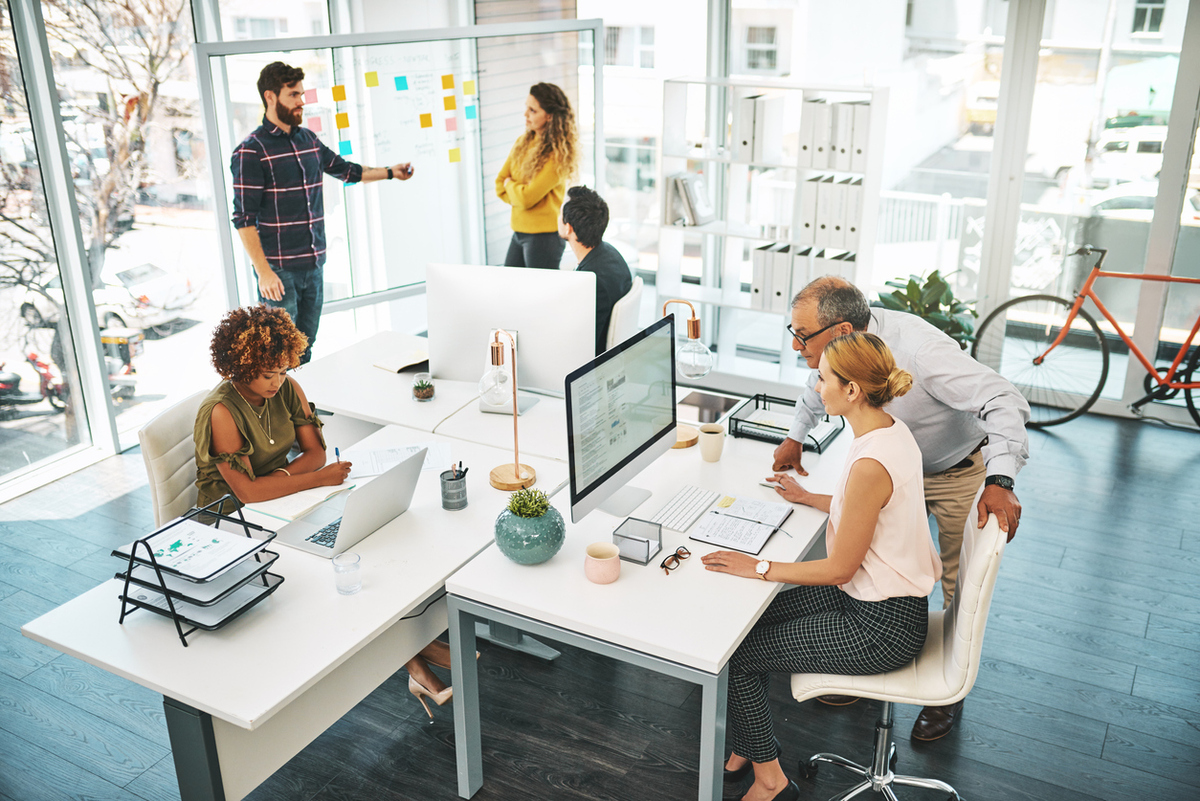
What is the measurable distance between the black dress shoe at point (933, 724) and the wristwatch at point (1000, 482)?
83 centimetres

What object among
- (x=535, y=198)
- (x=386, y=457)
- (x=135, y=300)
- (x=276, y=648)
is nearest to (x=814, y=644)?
(x=276, y=648)

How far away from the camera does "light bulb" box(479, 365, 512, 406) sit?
115 inches

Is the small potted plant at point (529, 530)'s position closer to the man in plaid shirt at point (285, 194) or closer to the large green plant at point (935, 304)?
the man in plaid shirt at point (285, 194)

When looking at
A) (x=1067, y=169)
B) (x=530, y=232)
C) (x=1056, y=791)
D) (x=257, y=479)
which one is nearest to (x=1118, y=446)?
(x=1067, y=169)

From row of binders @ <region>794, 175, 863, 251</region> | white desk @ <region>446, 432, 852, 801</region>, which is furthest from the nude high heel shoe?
row of binders @ <region>794, 175, 863, 251</region>

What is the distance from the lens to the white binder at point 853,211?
15.3 ft

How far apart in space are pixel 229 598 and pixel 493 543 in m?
0.66

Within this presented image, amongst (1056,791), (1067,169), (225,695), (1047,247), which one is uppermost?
(1067,169)

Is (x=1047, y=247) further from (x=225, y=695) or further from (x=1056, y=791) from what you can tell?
(x=225, y=695)

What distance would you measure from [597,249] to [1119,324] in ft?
9.95

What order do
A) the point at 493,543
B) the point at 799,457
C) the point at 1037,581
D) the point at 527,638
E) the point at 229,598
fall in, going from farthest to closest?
the point at 1037,581 → the point at 527,638 → the point at 799,457 → the point at 493,543 → the point at 229,598

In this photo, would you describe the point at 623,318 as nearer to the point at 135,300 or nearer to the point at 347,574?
the point at 347,574

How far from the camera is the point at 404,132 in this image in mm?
4965

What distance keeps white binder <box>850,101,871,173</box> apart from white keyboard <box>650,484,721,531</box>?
2.44 metres
